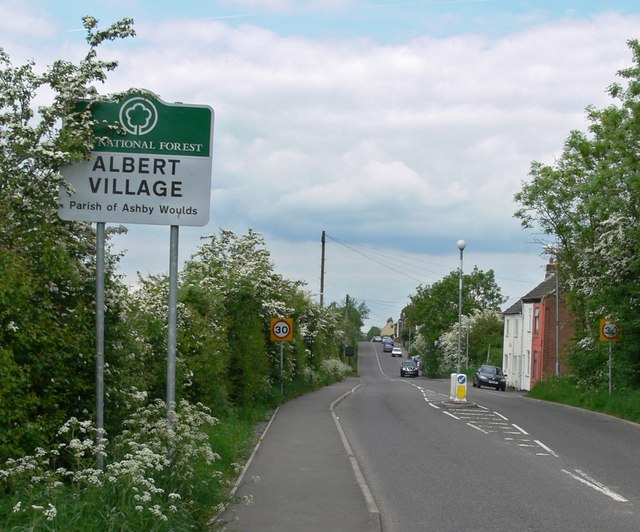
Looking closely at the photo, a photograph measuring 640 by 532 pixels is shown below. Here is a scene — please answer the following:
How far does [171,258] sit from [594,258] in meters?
27.6

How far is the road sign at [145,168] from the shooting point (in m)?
7.84

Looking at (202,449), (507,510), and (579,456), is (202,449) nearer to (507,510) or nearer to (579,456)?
(507,510)

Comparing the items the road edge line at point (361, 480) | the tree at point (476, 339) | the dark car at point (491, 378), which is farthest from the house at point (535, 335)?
the road edge line at point (361, 480)

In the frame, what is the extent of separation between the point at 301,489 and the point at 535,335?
56.9 m

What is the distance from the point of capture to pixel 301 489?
12156 millimetres

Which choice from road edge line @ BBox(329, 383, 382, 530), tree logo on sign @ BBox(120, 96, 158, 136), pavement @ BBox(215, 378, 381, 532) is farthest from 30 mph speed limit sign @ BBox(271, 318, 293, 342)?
tree logo on sign @ BBox(120, 96, 158, 136)

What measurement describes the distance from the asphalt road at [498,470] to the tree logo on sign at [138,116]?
482 cm

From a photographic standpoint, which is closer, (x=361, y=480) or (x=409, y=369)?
(x=361, y=480)

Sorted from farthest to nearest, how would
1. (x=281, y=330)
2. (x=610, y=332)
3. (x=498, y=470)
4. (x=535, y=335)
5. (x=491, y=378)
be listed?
(x=535, y=335) < (x=491, y=378) < (x=610, y=332) < (x=281, y=330) < (x=498, y=470)

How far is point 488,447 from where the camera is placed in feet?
58.7

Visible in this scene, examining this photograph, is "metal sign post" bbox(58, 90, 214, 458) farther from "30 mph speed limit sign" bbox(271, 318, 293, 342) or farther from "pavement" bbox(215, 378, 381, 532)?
"30 mph speed limit sign" bbox(271, 318, 293, 342)

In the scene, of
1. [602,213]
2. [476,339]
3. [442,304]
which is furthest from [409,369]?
[602,213]

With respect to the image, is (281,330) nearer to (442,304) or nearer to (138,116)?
(138,116)

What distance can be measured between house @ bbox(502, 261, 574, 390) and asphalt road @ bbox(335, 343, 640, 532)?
36.6 m
